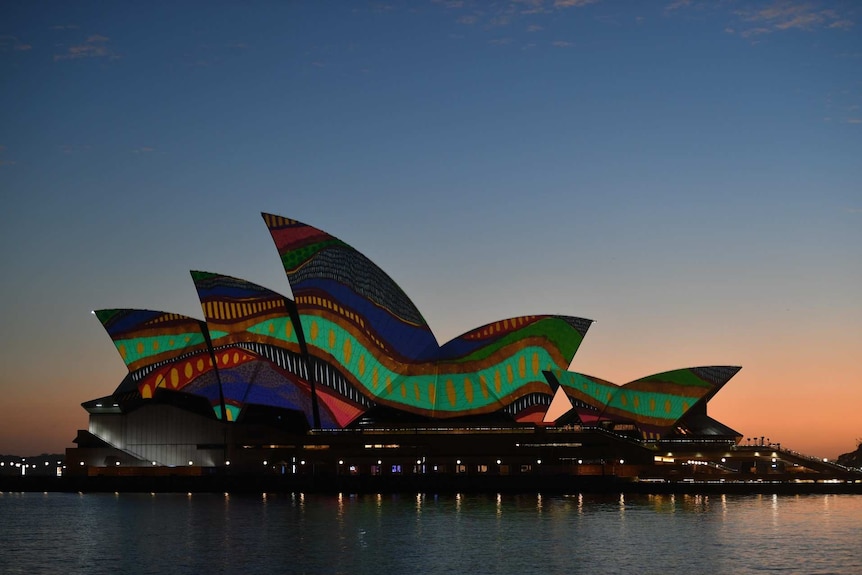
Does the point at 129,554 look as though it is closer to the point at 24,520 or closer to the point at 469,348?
the point at 24,520

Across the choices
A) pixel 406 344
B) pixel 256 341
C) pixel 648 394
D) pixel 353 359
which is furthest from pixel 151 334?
pixel 648 394

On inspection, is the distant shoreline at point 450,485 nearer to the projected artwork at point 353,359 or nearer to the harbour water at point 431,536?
the projected artwork at point 353,359

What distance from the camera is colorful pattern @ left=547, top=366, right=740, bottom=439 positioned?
3671 inches

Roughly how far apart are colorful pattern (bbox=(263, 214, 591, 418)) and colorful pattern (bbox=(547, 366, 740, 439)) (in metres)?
2.57

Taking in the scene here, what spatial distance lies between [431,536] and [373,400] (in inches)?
1467

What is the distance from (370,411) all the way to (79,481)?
2318 cm

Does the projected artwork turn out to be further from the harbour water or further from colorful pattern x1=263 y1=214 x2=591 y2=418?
the harbour water

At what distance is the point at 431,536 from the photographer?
56.9 metres

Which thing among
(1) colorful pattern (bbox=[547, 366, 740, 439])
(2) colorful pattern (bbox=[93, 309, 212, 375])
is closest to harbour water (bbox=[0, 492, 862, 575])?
(1) colorful pattern (bbox=[547, 366, 740, 439])

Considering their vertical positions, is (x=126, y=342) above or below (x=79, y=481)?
above

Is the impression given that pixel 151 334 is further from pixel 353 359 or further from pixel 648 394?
pixel 648 394

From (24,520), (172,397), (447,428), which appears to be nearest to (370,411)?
(447,428)

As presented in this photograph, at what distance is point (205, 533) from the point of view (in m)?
58.0

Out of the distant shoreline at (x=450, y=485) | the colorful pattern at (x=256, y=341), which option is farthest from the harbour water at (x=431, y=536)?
the colorful pattern at (x=256, y=341)
